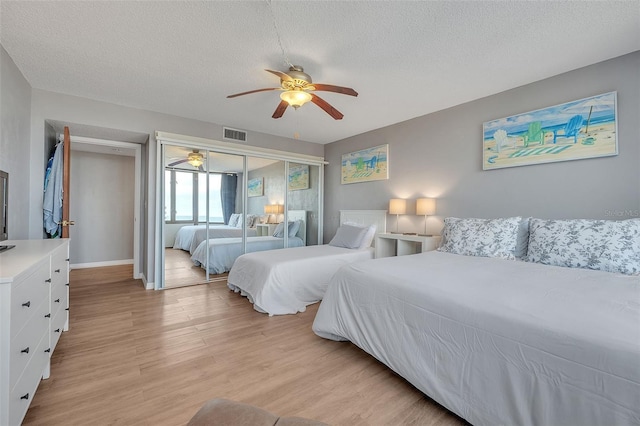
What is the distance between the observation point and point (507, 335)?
1.23m

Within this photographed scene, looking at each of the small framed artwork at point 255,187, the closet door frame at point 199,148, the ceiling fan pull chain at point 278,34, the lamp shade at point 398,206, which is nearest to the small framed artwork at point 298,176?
the closet door frame at point 199,148

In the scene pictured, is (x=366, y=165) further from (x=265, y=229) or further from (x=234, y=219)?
(x=234, y=219)

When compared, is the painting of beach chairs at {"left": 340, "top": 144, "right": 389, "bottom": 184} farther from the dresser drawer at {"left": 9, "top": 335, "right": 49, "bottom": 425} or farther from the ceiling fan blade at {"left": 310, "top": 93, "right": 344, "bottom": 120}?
the dresser drawer at {"left": 9, "top": 335, "right": 49, "bottom": 425}

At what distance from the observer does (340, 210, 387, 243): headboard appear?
438 cm

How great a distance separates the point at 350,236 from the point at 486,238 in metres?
1.85

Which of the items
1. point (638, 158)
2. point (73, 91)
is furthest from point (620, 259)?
point (73, 91)

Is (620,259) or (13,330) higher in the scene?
(620,259)

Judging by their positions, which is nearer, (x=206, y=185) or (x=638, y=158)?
(x=638, y=158)

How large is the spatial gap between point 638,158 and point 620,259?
1.01m

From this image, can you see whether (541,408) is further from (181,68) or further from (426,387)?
(181,68)

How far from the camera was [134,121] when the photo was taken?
3.65m

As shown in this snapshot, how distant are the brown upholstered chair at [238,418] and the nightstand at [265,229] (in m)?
3.90

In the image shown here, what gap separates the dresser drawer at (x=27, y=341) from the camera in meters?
1.13

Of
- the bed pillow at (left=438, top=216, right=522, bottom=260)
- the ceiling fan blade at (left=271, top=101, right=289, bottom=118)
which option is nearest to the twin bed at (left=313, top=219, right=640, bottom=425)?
the bed pillow at (left=438, top=216, right=522, bottom=260)
